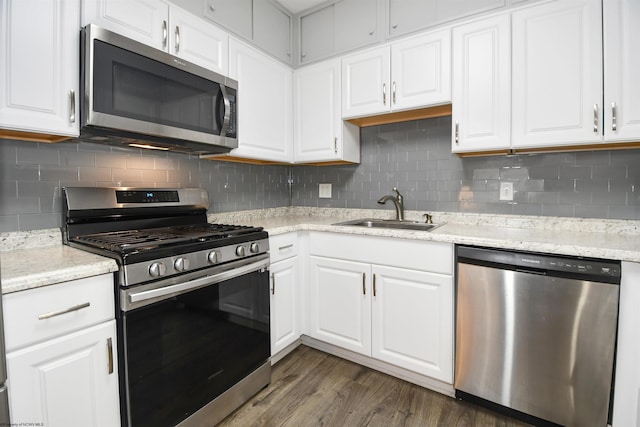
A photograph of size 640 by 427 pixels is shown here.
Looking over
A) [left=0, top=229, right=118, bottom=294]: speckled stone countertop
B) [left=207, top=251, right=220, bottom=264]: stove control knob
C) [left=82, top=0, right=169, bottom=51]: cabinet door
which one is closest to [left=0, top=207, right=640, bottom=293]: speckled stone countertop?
[left=0, top=229, right=118, bottom=294]: speckled stone countertop

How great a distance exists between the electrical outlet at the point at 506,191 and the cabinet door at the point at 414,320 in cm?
76

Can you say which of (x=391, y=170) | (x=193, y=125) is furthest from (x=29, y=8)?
(x=391, y=170)

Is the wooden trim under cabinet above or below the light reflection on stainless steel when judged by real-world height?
above

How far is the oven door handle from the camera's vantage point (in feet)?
3.97

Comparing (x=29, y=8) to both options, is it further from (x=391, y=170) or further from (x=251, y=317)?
(x=391, y=170)

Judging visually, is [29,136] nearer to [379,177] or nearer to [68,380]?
[68,380]

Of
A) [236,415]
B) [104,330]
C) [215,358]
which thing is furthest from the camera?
[236,415]

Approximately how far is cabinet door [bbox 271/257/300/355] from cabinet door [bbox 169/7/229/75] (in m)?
1.24

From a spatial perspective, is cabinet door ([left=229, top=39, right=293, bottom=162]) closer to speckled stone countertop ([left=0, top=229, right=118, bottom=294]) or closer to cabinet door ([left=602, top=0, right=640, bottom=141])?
speckled stone countertop ([left=0, top=229, right=118, bottom=294])

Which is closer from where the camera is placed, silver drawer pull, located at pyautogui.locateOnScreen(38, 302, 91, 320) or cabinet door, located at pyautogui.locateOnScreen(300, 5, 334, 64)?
silver drawer pull, located at pyautogui.locateOnScreen(38, 302, 91, 320)

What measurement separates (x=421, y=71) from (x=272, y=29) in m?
1.15

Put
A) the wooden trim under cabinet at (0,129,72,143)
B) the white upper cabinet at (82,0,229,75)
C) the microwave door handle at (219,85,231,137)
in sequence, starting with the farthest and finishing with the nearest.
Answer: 1. the microwave door handle at (219,85,231,137)
2. the white upper cabinet at (82,0,229,75)
3. the wooden trim under cabinet at (0,129,72,143)

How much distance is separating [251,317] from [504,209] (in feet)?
5.45

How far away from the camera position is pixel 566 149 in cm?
181
